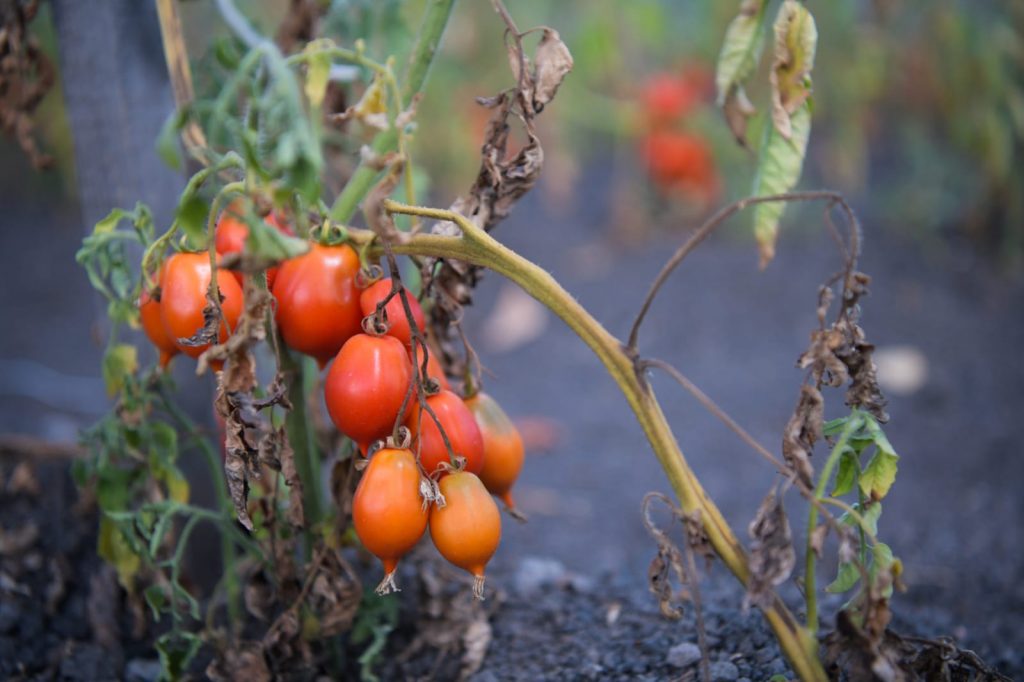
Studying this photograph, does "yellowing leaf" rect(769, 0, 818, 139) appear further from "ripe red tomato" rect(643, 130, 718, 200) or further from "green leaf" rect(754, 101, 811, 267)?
"ripe red tomato" rect(643, 130, 718, 200)

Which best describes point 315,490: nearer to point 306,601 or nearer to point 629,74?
point 306,601

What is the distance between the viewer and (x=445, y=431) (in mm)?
822

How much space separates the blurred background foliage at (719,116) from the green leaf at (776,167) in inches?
63.1

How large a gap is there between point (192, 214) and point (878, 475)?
2.01ft

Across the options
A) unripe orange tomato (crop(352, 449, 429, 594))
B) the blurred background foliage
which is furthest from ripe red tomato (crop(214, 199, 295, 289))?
the blurred background foliage

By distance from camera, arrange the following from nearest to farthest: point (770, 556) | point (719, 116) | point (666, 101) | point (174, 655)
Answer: point (770, 556) < point (174, 655) < point (666, 101) < point (719, 116)

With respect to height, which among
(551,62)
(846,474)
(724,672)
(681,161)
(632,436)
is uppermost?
(681,161)

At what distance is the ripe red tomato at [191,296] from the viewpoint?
0.82 meters

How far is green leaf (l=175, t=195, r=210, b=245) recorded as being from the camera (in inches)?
28.7

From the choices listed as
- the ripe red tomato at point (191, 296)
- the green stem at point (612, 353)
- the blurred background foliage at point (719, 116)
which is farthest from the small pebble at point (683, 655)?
the blurred background foliage at point (719, 116)

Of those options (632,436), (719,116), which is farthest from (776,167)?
(719,116)

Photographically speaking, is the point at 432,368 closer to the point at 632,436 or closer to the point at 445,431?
the point at 445,431

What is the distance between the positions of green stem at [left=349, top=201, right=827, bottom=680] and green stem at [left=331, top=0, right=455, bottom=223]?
0.14 meters

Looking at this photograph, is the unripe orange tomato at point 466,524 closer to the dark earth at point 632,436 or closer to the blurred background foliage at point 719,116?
the dark earth at point 632,436
